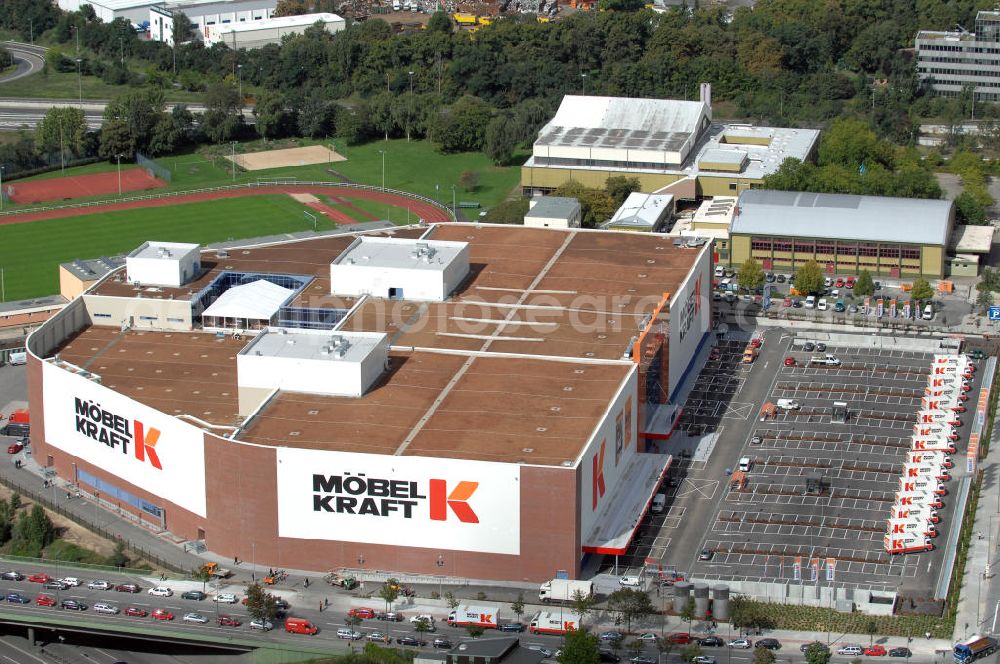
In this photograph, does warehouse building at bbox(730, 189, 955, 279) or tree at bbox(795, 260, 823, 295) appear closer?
tree at bbox(795, 260, 823, 295)

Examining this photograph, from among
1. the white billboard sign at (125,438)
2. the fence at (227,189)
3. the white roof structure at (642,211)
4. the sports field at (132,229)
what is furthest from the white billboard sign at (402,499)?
the fence at (227,189)

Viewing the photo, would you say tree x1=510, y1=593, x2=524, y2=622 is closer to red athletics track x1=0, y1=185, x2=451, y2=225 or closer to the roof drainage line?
the roof drainage line

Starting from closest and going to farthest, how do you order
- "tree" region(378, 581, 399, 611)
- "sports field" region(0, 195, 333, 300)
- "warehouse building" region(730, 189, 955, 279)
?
"tree" region(378, 581, 399, 611), "warehouse building" region(730, 189, 955, 279), "sports field" region(0, 195, 333, 300)

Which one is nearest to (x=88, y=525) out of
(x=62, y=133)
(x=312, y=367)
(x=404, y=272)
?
(x=312, y=367)

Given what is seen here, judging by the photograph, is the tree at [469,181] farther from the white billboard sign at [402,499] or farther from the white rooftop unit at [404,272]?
the white billboard sign at [402,499]

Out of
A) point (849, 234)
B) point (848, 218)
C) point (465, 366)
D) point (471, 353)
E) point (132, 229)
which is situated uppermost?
point (848, 218)

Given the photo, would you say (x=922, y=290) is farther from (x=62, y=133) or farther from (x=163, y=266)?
(x=62, y=133)

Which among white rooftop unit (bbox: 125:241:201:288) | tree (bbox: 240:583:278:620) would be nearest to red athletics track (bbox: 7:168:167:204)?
white rooftop unit (bbox: 125:241:201:288)

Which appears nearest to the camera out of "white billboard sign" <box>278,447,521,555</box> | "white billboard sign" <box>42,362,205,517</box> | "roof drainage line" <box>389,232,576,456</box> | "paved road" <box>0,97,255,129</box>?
"white billboard sign" <box>278,447,521,555</box>
